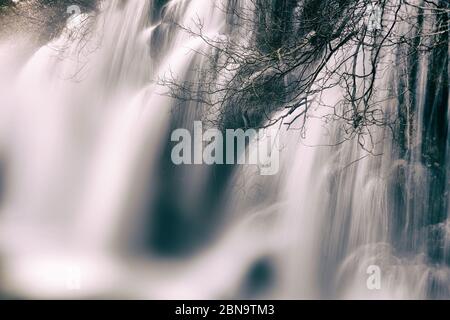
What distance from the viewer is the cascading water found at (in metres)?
8.24

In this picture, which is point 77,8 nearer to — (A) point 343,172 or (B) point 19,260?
(B) point 19,260

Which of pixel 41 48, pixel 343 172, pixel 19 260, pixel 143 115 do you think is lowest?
pixel 19 260

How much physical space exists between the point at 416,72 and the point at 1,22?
1179cm

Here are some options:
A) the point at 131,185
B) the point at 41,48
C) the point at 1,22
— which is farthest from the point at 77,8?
the point at 131,185

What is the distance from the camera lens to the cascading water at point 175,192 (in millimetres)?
8242

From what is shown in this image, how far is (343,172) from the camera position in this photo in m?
8.73

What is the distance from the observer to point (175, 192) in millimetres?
10570

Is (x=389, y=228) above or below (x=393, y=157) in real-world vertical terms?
below

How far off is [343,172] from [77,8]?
27.5 ft

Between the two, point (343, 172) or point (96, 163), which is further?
point (96, 163)

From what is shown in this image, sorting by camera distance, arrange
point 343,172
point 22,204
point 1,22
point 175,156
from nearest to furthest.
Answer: point 343,172 < point 175,156 < point 22,204 < point 1,22

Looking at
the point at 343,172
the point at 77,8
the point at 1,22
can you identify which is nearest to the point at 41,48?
the point at 77,8

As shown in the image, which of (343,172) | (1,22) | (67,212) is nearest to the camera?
(343,172)

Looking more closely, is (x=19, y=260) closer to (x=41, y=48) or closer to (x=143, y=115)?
(x=143, y=115)
